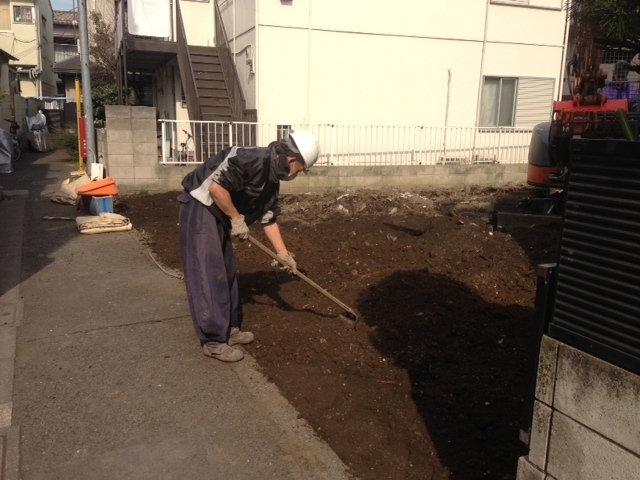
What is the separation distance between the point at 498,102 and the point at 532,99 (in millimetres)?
980

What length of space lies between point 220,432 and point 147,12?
12774 millimetres

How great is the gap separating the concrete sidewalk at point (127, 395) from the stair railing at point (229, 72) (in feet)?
25.7

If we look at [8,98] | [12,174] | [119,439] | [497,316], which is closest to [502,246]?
[497,316]

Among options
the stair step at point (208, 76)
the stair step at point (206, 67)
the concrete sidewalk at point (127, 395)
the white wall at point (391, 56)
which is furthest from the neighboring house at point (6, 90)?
the concrete sidewalk at point (127, 395)

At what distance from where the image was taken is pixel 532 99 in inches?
601

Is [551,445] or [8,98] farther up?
[8,98]

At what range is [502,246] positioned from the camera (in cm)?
688

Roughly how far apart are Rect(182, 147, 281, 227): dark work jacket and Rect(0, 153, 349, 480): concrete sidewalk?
46.9 inches

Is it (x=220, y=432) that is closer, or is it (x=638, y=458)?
(x=638, y=458)

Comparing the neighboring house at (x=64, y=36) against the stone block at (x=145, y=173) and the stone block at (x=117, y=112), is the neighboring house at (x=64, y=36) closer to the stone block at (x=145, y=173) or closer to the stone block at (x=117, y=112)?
the stone block at (x=117, y=112)

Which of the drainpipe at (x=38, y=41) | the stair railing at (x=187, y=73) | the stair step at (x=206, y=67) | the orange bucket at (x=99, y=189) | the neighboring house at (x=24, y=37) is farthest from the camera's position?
the drainpipe at (x=38, y=41)

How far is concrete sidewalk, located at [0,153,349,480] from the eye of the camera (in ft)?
10.2

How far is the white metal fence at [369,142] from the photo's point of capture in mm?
12047

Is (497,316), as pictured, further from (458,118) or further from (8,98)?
(8,98)
